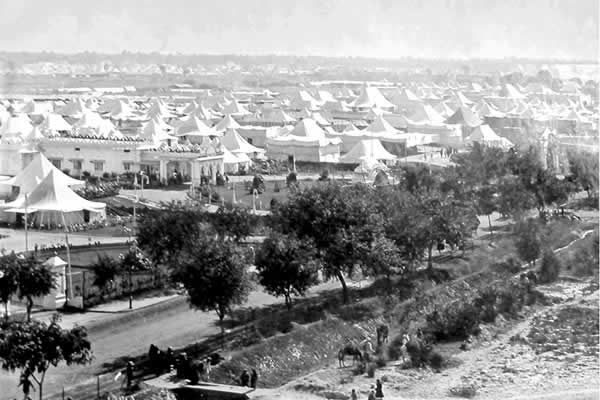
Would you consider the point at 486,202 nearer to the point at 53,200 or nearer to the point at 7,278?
the point at 53,200

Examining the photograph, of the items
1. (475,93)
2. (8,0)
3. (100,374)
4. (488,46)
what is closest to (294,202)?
(100,374)

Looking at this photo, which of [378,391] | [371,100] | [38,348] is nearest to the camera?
[38,348]

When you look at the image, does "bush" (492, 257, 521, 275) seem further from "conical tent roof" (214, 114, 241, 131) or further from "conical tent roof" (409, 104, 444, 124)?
"conical tent roof" (409, 104, 444, 124)

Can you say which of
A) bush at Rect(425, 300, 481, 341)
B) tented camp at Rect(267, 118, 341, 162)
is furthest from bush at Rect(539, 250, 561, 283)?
tented camp at Rect(267, 118, 341, 162)

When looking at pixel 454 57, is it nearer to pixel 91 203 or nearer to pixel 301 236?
pixel 91 203

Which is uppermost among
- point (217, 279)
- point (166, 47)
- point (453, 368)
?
point (166, 47)

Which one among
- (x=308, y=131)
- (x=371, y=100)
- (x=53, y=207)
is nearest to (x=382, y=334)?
(x=53, y=207)
